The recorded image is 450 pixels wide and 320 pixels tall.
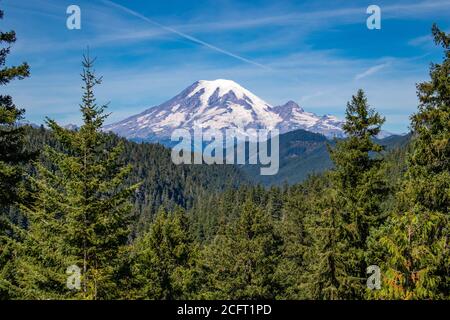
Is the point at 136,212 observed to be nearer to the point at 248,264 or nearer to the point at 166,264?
the point at 166,264

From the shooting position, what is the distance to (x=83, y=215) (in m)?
14.8

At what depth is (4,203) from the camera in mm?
16062

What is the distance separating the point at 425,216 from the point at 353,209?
8.83 metres

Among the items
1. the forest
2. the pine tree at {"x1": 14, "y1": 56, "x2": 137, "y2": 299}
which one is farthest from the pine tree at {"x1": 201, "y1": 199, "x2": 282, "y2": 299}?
the pine tree at {"x1": 14, "y1": 56, "x2": 137, "y2": 299}

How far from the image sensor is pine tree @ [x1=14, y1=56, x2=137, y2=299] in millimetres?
14641

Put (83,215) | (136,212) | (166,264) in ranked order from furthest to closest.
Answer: (166,264), (136,212), (83,215)

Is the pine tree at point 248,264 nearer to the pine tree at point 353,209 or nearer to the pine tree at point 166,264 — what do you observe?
the pine tree at point 166,264

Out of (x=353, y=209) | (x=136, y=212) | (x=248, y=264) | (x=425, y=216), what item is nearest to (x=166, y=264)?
(x=248, y=264)

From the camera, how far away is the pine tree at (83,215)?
14.6 m

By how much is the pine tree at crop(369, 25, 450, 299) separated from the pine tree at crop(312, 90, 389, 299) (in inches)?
84.4

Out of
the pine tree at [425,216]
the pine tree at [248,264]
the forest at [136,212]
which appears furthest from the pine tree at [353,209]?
the pine tree at [248,264]

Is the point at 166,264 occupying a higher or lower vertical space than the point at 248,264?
higher

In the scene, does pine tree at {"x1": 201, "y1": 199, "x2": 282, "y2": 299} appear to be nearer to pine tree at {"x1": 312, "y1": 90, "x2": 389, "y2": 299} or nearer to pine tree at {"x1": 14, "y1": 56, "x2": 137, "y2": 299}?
pine tree at {"x1": 312, "y1": 90, "x2": 389, "y2": 299}
